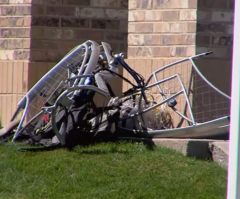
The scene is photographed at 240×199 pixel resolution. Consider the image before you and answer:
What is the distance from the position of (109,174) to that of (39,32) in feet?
12.3

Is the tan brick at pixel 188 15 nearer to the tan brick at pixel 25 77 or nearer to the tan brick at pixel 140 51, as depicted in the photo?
the tan brick at pixel 140 51

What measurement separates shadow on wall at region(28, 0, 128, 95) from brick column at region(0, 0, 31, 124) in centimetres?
9

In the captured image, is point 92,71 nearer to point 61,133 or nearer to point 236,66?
point 61,133

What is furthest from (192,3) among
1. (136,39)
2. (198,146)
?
(198,146)

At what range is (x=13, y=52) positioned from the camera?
11164mm

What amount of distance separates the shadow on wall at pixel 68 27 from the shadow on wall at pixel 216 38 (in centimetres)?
165

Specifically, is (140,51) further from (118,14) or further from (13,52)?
(13,52)

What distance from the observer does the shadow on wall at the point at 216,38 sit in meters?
9.77

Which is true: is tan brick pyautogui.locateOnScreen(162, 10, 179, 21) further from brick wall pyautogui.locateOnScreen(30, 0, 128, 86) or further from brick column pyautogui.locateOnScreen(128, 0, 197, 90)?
brick wall pyautogui.locateOnScreen(30, 0, 128, 86)

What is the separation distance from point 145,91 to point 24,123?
1.38 m

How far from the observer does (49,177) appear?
7.82 meters

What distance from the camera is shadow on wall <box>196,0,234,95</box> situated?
384 inches

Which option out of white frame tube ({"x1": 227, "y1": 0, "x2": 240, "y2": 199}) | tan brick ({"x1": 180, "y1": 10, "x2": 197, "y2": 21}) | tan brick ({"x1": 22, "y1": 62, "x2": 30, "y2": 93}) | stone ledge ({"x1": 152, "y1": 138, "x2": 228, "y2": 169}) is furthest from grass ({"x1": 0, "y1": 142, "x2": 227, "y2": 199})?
white frame tube ({"x1": 227, "y1": 0, "x2": 240, "y2": 199})

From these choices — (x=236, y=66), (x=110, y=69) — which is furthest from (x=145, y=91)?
(x=236, y=66)
